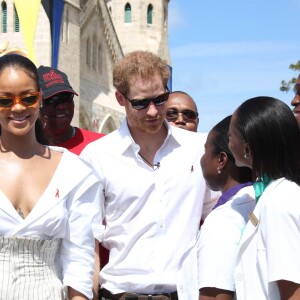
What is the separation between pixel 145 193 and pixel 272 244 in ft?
4.51

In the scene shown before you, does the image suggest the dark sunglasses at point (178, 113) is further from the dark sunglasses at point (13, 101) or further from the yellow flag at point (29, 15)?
the yellow flag at point (29, 15)

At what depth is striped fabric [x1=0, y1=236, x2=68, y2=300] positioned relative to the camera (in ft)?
9.52

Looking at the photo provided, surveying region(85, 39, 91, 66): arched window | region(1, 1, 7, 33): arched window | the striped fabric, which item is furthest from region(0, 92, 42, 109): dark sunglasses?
region(85, 39, 91, 66): arched window

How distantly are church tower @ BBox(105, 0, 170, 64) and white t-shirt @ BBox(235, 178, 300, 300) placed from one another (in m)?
37.7

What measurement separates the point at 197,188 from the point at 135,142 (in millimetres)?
430

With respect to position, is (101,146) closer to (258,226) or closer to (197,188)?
(197,188)

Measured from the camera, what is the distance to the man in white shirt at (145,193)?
381 cm

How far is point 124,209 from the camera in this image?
391cm

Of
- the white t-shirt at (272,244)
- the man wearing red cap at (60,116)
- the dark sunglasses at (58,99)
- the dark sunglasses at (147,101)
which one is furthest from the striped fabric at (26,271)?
the dark sunglasses at (58,99)

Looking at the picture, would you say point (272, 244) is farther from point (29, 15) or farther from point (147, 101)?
point (29, 15)

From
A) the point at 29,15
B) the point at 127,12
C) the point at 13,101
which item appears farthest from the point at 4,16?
the point at 13,101

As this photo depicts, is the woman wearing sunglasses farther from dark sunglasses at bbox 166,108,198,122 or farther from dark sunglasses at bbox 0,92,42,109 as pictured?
dark sunglasses at bbox 166,108,198,122

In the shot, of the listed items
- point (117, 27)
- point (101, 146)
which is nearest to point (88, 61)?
point (117, 27)

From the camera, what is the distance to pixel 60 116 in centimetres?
525
